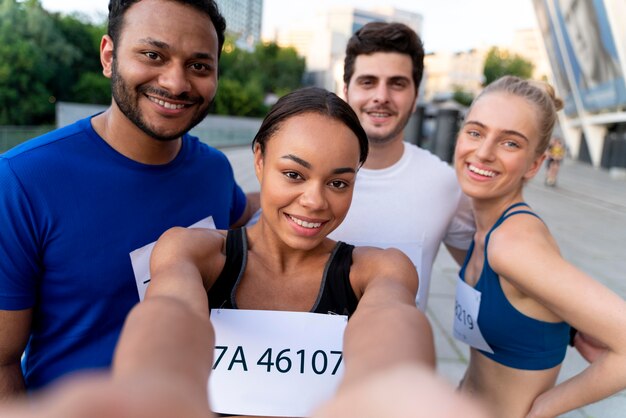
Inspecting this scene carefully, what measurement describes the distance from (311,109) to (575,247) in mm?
8429

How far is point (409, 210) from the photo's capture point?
97.2 inches

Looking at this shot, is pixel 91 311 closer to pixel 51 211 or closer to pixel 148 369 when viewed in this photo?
pixel 51 211

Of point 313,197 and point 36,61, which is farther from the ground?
point 313,197

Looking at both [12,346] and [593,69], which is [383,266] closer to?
[12,346]

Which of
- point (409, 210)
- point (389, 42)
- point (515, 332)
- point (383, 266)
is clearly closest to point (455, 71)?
point (389, 42)

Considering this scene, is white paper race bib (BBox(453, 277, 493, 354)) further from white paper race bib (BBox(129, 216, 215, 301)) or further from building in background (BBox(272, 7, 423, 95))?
building in background (BBox(272, 7, 423, 95))

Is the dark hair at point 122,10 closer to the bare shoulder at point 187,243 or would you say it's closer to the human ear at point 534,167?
the bare shoulder at point 187,243

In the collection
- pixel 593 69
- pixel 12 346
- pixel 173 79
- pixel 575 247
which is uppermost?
pixel 173 79

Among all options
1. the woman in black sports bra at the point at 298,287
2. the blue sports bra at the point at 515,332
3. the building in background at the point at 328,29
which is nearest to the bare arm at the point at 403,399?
the woman in black sports bra at the point at 298,287

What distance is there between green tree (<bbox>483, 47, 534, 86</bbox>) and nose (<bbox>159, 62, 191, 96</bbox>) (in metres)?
79.2

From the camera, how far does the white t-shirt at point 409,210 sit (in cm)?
242

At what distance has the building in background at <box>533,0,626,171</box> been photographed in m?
22.1

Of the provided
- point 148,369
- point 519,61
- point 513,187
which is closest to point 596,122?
point 513,187

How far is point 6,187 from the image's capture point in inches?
64.7
